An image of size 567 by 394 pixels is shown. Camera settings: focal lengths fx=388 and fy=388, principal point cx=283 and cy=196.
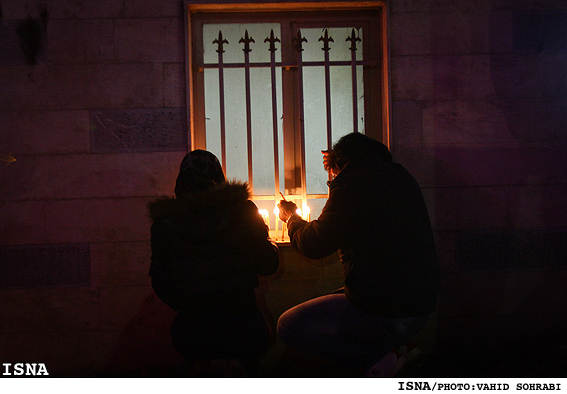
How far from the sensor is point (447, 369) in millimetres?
3363

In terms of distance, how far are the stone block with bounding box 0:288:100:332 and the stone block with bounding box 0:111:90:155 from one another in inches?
49.6

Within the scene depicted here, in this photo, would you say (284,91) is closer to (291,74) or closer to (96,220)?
(291,74)

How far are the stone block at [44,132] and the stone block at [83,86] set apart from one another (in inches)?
2.8

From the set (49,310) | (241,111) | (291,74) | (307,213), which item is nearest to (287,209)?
(307,213)

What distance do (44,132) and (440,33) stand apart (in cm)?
369

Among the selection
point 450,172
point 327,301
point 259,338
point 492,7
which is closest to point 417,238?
point 327,301

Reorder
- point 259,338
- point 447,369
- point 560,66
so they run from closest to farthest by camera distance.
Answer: point 259,338, point 447,369, point 560,66

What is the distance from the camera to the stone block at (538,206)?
356 centimetres

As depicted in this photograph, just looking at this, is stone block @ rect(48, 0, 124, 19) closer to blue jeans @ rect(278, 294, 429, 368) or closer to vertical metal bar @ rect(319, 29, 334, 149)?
vertical metal bar @ rect(319, 29, 334, 149)

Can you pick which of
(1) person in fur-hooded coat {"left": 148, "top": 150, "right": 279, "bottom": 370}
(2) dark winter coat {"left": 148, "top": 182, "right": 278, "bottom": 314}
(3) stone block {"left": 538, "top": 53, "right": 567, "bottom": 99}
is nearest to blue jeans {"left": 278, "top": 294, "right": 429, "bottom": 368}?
(1) person in fur-hooded coat {"left": 148, "top": 150, "right": 279, "bottom": 370}

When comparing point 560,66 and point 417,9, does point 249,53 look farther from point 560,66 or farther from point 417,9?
point 560,66

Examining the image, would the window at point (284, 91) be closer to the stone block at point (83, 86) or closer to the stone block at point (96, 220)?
the stone block at point (83, 86)

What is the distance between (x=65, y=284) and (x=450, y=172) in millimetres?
3612

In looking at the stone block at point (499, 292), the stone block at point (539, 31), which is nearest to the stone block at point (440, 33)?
the stone block at point (539, 31)
